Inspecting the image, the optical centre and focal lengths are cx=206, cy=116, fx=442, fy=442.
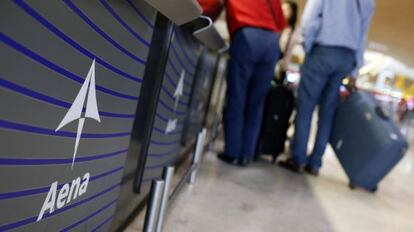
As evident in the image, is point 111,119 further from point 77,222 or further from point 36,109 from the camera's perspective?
point 36,109

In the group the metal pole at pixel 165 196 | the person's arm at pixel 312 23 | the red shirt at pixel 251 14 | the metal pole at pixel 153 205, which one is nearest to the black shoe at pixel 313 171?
the person's arm at pixel 312 23

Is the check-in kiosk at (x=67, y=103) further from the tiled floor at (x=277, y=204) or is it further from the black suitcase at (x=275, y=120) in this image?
the black suitcase at (x=275, y=120)

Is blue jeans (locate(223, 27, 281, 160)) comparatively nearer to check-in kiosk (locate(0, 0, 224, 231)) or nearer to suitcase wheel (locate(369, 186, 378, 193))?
suitcase wheel (locate(369, 186, 378, 193))

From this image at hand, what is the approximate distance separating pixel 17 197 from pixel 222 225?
1.12m

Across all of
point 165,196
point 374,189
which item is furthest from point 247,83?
point 165,196

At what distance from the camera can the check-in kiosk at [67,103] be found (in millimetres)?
486

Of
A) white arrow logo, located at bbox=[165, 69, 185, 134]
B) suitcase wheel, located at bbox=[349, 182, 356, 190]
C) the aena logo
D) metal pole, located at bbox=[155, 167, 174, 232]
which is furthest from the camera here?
suitcase wheel, located at bbox=[349, 182, 356, 190]

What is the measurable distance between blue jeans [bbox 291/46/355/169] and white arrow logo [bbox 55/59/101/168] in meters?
2.28

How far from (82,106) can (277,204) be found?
153 centimetres

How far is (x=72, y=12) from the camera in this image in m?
0.57

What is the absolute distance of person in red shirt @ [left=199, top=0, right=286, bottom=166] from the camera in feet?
8.15

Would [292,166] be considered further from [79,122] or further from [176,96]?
[79,122]

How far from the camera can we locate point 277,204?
205cm

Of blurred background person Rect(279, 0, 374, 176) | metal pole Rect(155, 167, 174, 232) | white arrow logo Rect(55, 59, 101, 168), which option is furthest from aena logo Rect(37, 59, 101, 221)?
blurred background person Rect(279, 0, 374, 176)
